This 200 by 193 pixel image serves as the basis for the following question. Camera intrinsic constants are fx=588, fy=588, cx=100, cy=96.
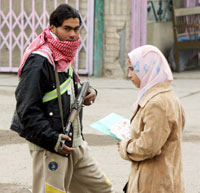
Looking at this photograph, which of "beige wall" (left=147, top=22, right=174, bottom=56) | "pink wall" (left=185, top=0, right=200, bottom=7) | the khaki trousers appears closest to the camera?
the khaki trousers

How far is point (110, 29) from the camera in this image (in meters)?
11.8

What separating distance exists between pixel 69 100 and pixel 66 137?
0.28 m

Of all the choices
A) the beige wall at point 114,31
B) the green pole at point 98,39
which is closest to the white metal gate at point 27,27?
the green pole at point 98,39

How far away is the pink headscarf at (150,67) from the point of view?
3.30 m

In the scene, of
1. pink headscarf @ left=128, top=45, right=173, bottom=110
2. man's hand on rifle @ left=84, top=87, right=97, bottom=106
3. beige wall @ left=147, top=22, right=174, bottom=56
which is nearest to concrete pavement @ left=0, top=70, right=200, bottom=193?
man's hand on rifle @ left=84, top=87, right=97, bottom=106

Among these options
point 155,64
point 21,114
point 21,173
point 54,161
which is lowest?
point 21,173

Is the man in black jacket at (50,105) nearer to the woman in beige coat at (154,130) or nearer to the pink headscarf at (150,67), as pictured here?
the woman in beige coat at (154,130)

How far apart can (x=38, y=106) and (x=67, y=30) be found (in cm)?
55

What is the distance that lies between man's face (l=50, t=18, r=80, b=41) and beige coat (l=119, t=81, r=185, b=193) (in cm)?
77

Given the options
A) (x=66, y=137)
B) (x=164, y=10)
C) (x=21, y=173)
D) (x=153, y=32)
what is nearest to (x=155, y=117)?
(x=66, y=137)

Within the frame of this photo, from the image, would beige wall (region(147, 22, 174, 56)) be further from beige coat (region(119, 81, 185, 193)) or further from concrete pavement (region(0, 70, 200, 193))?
beige coat (region(119, 81, 185, 193))

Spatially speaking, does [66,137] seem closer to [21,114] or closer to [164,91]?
[21,114]

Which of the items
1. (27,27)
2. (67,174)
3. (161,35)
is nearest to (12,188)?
(67,174)

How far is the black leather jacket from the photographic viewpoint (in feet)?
11.9
